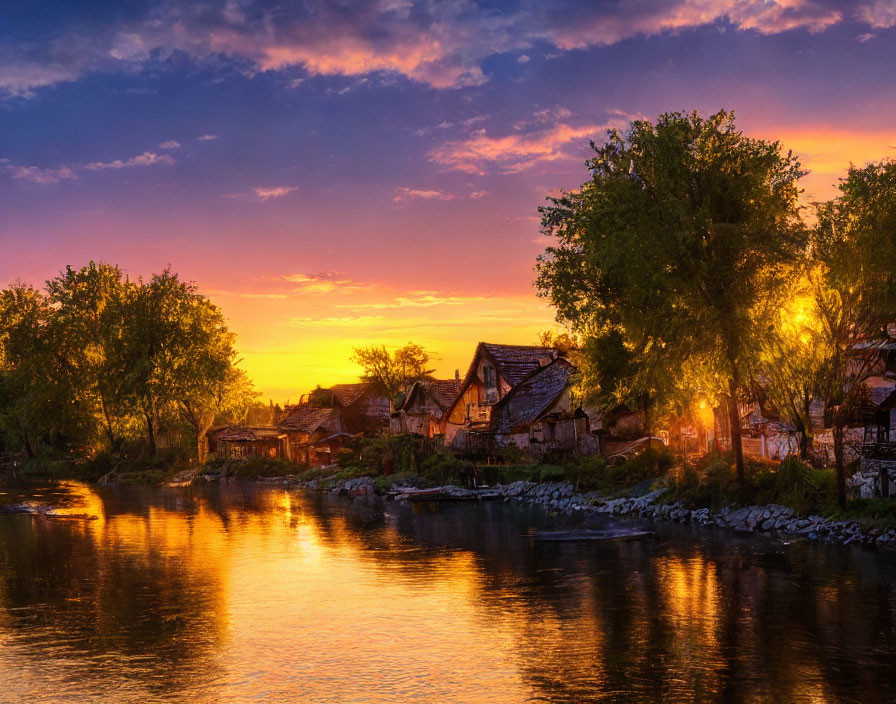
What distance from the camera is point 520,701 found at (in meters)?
13.6

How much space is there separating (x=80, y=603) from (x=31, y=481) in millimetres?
57786

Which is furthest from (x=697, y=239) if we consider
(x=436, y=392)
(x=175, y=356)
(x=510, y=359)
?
(x=175, y=356)

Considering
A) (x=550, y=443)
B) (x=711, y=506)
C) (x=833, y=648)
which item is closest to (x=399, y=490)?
(x=550, y=443)

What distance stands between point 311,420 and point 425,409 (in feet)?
43.2

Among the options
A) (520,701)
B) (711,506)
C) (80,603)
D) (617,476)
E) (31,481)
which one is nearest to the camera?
(520,701)

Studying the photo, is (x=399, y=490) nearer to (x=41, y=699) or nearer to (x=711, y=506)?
(x=711, y=506)

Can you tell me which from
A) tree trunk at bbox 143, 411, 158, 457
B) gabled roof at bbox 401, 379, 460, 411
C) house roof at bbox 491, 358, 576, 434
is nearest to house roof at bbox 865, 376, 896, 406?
house roof at bbox 491, 358, 576, 434

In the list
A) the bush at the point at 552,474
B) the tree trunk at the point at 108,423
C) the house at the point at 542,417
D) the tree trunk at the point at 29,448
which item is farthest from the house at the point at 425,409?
the tree trunk at the point at 29,448

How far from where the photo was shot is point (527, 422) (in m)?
56.9

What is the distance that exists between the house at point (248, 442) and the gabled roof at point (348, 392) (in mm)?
10815

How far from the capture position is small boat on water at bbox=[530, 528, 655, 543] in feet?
101

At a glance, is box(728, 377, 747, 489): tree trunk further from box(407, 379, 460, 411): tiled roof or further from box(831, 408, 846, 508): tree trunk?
box(407, 379, 460, 411): tiled roof

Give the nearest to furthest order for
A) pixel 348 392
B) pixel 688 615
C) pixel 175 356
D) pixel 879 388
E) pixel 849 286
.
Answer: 1. pixel 688 615
2. pixel 849 286
3. pixel 879 388
4. pixel 175 356
5. pixel 348 392

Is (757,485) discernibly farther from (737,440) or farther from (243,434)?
(243,434)
